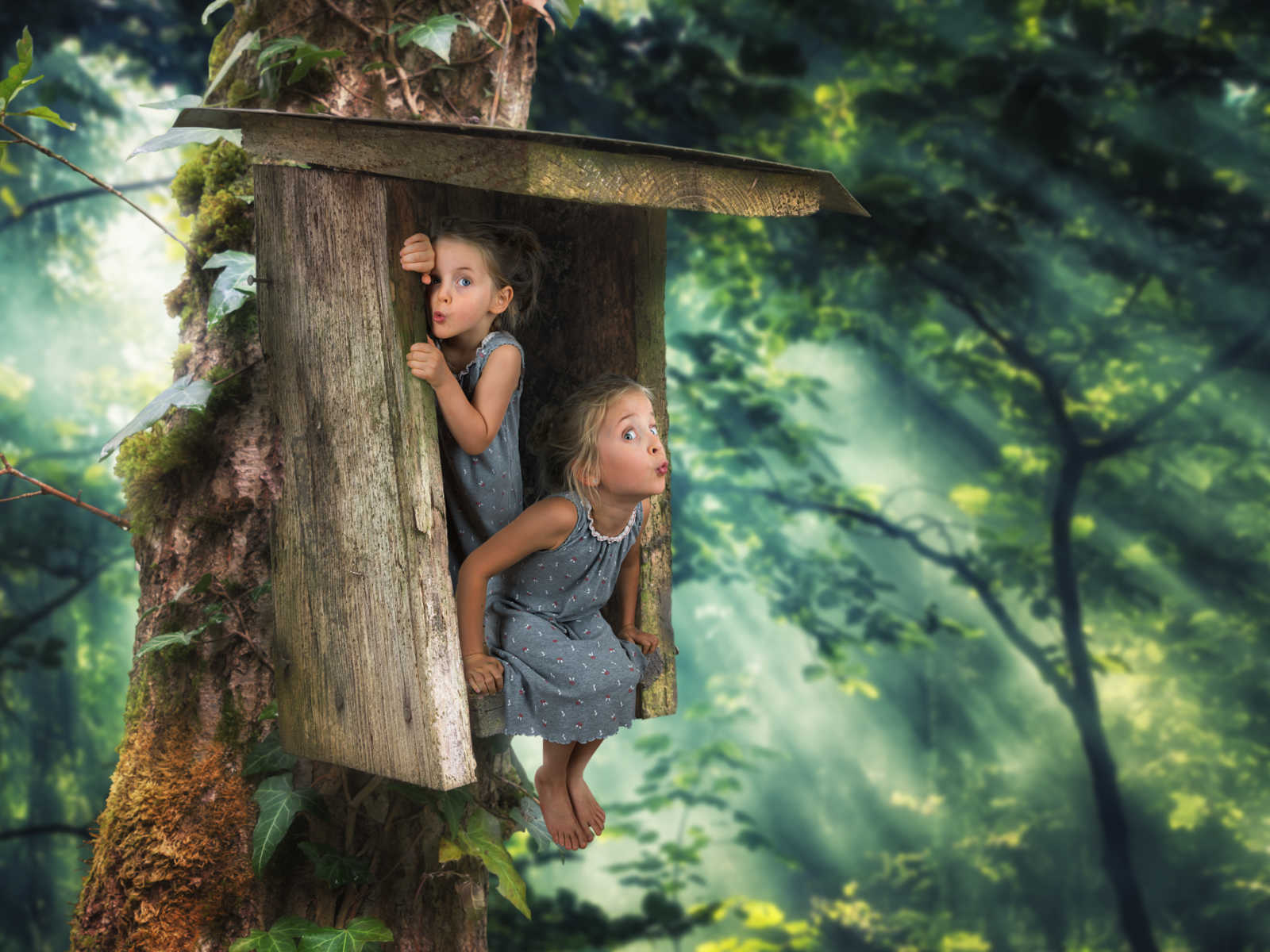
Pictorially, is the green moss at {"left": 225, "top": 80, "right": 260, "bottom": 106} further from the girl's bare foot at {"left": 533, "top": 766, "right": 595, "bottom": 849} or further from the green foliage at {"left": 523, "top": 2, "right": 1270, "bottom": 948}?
the green foliage at {"left": 523, "top": 2, "right": 1270, "bottom": 948}

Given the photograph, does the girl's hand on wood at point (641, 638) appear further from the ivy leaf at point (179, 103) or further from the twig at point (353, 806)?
the ivy leaf at point (179, 103)

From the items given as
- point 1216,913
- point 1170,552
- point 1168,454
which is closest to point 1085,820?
point 1216,913

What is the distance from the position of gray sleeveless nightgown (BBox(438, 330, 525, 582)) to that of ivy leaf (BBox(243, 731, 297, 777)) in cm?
46

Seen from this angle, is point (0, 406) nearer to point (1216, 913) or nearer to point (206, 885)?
point (206, 885)

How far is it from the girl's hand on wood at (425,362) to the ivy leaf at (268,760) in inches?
30.7

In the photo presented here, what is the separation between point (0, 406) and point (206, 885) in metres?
3.50

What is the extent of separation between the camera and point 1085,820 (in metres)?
5.09

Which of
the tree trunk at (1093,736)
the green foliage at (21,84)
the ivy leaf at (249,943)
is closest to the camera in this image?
the green foliage at (21,84)

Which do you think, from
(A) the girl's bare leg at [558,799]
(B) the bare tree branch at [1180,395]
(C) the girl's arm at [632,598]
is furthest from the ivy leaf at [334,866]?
(B) the bare tree branch at [1180,395]

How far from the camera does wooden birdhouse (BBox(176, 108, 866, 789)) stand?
140 cm

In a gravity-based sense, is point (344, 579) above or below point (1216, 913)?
above

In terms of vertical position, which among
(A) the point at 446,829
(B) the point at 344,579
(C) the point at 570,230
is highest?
(C) the point at 570,230

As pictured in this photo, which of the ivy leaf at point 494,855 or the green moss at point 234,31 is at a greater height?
the green moss at point 234,31

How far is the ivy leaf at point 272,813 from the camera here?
5.98 ft
